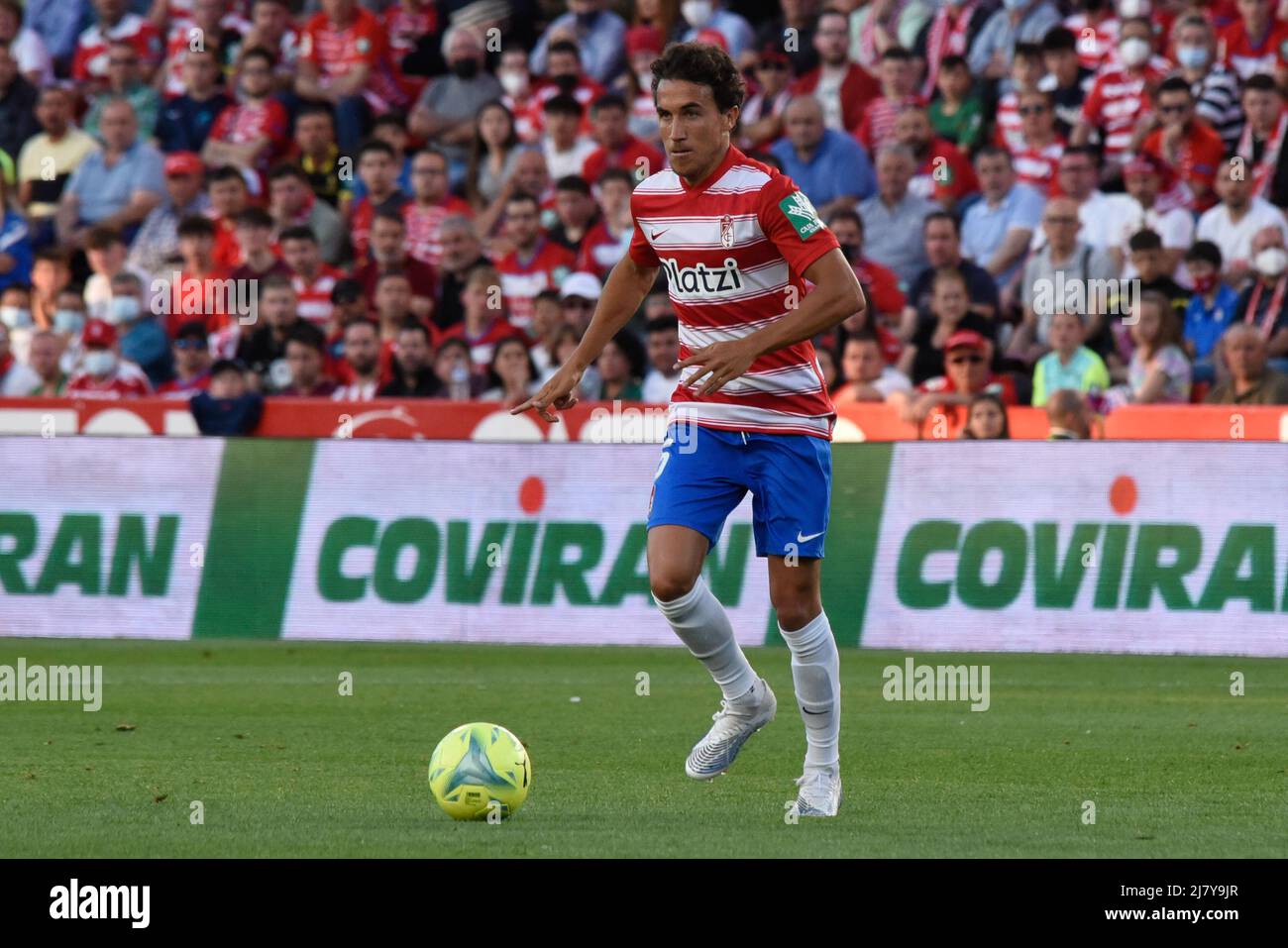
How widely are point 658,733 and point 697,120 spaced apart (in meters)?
3.66

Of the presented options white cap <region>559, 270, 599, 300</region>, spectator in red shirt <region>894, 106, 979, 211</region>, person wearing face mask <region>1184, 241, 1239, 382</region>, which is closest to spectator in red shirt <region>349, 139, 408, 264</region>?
white cap <region>559, 270, 599, 300</region>

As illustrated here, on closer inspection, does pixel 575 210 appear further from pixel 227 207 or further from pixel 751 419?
pixel 751 419

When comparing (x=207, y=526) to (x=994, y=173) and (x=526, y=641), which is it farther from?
(x=994, y=173)

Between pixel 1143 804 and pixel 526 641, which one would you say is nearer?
pixel 1143 804

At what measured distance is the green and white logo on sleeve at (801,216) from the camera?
7.56 metres

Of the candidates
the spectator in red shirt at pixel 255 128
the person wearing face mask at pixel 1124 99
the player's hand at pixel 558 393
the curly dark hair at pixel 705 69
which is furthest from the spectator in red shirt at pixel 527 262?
the curly dark hair at pixel 705 69

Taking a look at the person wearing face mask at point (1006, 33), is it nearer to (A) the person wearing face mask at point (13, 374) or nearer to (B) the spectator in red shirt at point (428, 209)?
(B) the spectator in red shirt at point (428, 209)

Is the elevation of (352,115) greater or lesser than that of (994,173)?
greater

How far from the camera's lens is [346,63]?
20.6m

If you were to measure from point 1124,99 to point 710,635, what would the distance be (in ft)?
36.2

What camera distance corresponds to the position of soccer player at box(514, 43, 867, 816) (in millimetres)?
7750

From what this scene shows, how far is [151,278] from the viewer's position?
19531mm

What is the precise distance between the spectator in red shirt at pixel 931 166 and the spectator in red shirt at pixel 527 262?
2.93 metres

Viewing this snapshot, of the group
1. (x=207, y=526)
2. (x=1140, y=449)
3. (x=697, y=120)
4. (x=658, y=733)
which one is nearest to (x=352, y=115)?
(x=207, y=526)
